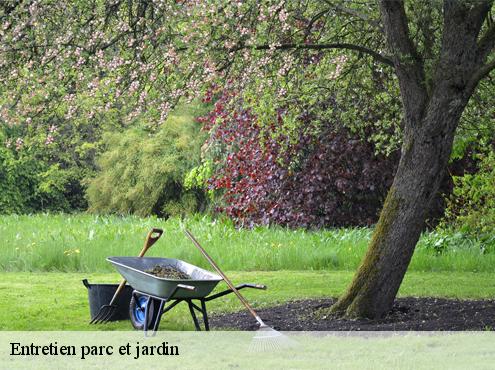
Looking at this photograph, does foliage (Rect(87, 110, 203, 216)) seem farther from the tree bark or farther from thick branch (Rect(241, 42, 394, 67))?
the tree bark

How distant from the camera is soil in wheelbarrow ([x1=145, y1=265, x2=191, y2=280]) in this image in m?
6.16

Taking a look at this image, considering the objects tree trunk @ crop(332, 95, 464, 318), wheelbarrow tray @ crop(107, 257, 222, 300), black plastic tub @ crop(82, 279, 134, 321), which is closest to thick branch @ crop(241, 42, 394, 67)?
tree trunk @ crop(332, 95, 464, 318)

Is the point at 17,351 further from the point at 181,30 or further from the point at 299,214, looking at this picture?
the point at 299,214

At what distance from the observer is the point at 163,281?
5.52 m

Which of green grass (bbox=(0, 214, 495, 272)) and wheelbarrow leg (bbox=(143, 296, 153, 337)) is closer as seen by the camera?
wheelbarrow leg (bbox=(143, 296, 153, 337))

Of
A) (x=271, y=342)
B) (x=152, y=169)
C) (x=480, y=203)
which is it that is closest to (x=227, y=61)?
(x=271, y=342)

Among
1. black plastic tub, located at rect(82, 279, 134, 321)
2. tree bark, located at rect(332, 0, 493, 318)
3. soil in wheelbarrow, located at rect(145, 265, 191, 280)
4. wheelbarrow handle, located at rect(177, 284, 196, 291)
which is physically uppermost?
tree bark, located at rect(332, 0, 493, 318)

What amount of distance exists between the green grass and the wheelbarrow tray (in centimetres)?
367

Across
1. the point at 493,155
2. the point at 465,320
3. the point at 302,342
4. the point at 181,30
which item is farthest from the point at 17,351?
the point at 493,155

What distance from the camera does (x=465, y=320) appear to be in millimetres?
6598

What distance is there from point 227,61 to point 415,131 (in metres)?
1.79

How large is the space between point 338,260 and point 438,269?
1.20 metres

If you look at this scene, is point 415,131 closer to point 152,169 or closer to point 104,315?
point 104,315

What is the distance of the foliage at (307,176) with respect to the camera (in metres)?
13.1
